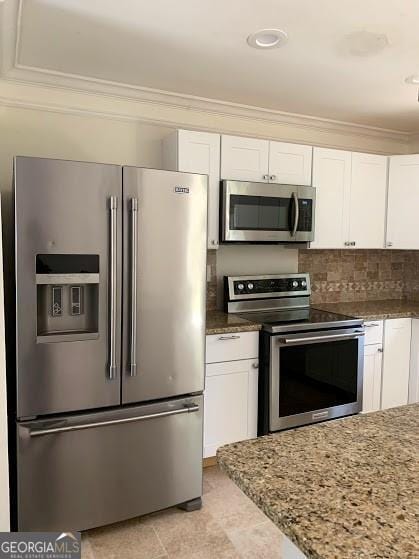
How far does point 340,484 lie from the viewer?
3.10ft

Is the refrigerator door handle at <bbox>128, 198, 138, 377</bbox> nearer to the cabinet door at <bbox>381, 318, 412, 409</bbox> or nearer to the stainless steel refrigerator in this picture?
the stainless steel refrigerator

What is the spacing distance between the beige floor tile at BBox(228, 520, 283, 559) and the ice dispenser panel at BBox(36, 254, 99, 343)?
1.23 m

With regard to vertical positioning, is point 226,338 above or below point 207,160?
below

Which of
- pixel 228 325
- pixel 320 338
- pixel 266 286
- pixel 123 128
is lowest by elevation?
pixel 320 338

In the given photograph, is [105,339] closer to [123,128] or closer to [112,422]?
[112,422]

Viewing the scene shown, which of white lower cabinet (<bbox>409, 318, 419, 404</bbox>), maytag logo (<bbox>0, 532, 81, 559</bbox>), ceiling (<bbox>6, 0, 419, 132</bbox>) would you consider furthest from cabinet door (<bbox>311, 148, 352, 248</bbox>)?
maytag logo (<bbox>0, 532, 81, 559</bbox>)

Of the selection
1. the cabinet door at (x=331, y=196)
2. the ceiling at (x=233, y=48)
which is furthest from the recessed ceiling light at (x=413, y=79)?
the cabinet door at (x=331, y=196)

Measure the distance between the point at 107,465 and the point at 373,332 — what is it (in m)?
2.12

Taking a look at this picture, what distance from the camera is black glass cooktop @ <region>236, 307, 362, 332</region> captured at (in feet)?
9.30

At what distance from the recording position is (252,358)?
284cm

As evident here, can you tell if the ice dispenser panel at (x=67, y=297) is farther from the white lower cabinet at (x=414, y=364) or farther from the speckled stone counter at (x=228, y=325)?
the white lower cabinet at (x=414, y=364)

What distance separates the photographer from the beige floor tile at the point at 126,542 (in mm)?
2086

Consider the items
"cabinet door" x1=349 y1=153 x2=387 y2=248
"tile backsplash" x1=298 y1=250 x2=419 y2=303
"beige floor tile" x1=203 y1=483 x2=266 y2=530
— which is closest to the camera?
"beige floor tile" x1=203 y1=483 x2=266 y2=530

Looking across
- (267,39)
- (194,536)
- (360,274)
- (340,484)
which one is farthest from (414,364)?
(340,484)
